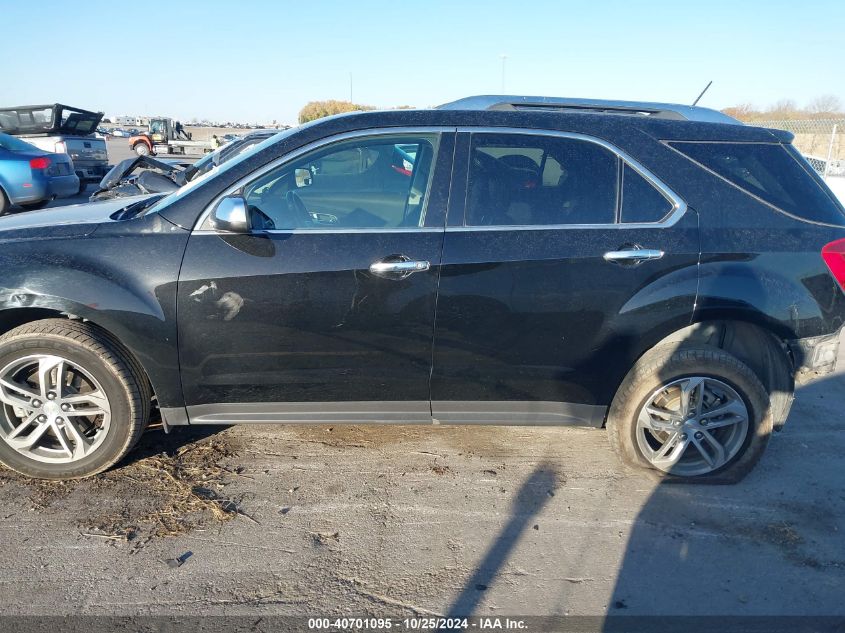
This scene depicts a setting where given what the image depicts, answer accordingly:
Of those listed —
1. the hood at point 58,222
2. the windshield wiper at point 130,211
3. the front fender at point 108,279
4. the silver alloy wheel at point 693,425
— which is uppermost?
the windshield wiper at point 130,211

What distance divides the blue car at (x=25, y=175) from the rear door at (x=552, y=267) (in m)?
10.1

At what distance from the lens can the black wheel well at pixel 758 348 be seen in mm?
3348

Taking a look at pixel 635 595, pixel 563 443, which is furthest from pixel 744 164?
pixel 635 595

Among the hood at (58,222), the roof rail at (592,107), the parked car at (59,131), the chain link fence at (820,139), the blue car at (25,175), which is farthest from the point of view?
the parked car at (59,131)

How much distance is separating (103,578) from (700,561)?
2591 millimetres

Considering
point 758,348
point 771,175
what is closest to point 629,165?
point 771,175

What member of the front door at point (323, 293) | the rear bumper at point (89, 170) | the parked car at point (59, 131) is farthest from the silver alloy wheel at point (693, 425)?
the rear bumper at point (89, 170)

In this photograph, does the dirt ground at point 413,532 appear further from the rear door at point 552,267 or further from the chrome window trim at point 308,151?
the chrome window trim at point 308,151

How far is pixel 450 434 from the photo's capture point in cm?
399

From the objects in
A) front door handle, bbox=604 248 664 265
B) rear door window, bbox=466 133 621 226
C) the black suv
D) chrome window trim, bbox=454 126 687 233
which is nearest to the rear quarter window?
the black suv

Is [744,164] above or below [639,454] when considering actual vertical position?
above

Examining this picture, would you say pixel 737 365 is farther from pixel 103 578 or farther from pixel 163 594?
pixel 103 578

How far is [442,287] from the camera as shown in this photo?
3.10 m

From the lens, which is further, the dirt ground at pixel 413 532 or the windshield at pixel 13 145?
the windshield at pixel 13 145
